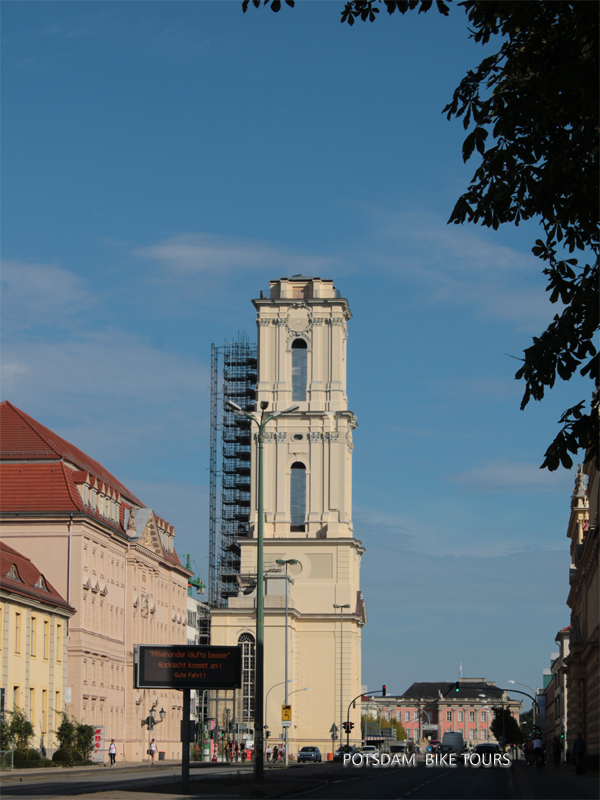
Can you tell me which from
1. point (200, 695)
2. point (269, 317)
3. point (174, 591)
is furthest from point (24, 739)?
point (269, 317)

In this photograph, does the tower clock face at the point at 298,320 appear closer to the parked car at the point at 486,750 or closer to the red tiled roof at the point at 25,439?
the red tiled roof at the point at 25,439

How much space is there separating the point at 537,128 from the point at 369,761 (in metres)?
73.5

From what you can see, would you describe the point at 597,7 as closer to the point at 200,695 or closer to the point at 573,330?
the point at 573,330

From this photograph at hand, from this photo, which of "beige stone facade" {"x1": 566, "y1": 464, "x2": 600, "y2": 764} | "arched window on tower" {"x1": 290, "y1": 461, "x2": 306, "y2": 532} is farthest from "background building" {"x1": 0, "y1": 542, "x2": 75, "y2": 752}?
"arched window on tower" {"x1": 290, "y1": 461, "x2": 306, "y2": 532}

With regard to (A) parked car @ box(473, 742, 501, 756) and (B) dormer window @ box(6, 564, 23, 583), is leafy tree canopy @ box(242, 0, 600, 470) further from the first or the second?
(A) parked car @ box(473, 742, 501, 756)

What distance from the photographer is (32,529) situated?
228ft

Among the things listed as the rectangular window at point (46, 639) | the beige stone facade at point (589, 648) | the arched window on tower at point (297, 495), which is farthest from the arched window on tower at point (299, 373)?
the rectangular window at point (46, 639)

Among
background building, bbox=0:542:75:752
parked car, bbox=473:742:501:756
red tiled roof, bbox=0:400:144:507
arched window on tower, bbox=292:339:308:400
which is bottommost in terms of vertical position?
parked car, bbox=473:742:501:756

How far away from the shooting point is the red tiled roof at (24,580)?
189ft

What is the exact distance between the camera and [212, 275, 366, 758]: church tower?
10662cm

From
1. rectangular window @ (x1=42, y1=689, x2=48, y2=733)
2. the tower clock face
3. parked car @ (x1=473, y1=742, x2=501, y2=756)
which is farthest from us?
the tower clock face

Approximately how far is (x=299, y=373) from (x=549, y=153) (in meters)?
98.6

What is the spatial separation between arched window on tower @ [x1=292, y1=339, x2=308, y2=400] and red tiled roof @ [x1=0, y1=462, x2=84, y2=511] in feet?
137

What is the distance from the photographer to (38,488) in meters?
71.4
